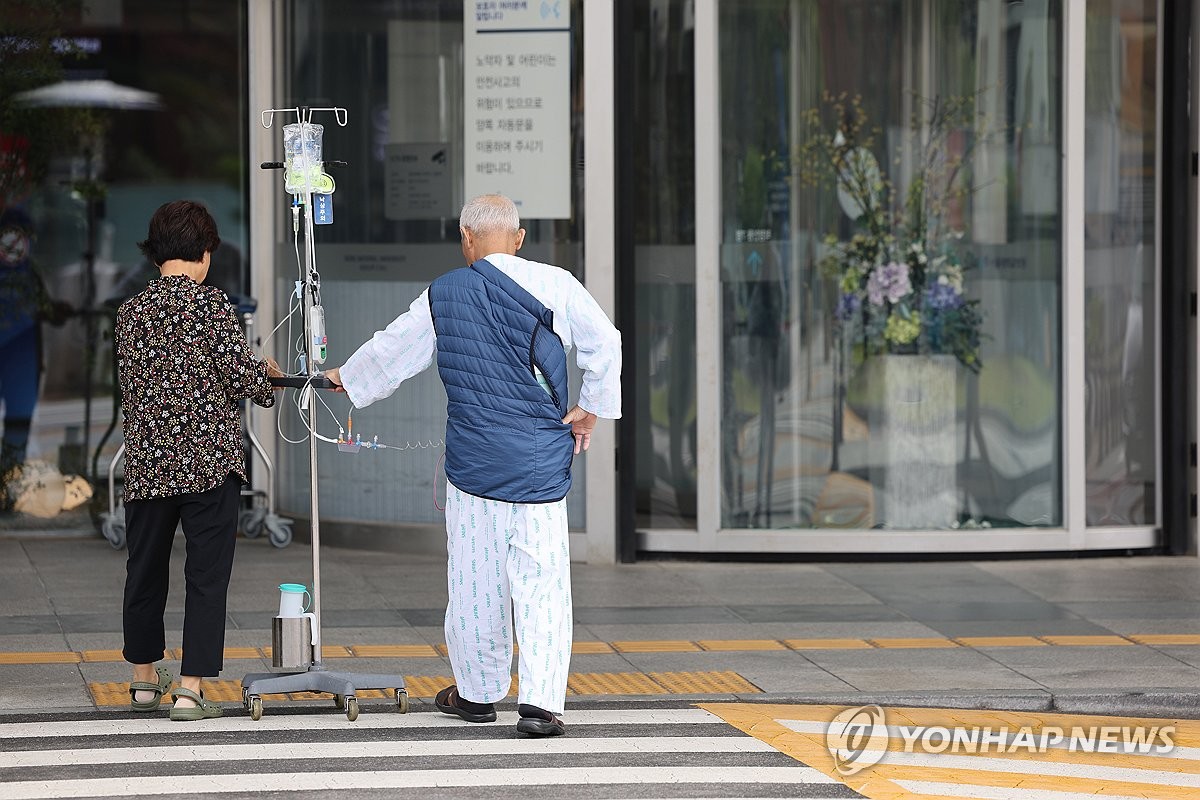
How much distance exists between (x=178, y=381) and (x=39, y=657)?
1838mm

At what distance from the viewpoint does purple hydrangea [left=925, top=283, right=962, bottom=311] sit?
35.5ft

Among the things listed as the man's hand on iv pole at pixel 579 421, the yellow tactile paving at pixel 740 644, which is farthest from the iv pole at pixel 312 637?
the yellow tactile paving at pixel 740 644

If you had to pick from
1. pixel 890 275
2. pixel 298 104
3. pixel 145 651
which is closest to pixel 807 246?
Result: pixel 890 275

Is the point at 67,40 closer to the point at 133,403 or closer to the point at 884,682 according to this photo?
the point at 133,403

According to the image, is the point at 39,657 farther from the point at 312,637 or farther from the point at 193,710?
the point at 312,637

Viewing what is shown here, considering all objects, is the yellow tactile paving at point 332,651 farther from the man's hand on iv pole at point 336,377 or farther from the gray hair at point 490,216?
the gray hair at point 490,216

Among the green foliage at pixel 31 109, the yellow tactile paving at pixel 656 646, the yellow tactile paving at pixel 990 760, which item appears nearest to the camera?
the yellow tactile paving at pixel 990 760

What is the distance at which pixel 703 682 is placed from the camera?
25.1 ft

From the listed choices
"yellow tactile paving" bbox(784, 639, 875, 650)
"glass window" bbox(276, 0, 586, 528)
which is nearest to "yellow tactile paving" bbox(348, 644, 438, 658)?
"yellow tactile paving" bbox(784, 639, 875, 650)

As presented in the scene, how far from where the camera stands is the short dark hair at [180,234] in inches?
267

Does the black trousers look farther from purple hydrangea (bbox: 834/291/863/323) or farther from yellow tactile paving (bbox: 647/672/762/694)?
purple hydrangea (bbox: 834/291/863/323)

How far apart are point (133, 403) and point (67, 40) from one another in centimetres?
573

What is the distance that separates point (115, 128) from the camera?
A: 11938 mm

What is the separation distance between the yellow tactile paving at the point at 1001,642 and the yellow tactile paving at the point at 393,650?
2.32 meters
